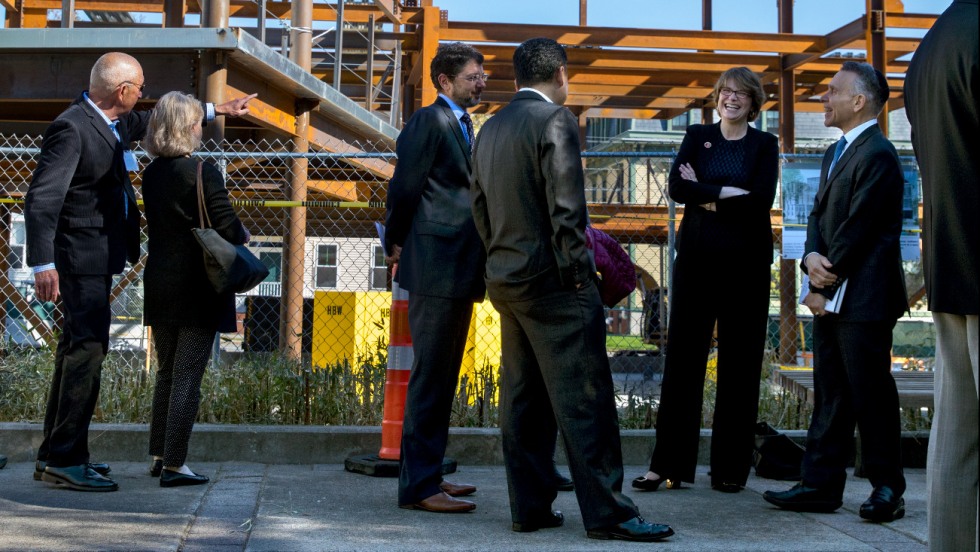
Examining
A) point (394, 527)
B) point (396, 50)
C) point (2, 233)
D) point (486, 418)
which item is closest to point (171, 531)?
point (394, 527)

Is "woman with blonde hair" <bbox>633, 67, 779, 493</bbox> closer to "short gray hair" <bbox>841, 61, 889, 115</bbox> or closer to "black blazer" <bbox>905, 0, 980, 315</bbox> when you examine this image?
"short gray hair" <bbox>841, 61, 889, 115</bbox>

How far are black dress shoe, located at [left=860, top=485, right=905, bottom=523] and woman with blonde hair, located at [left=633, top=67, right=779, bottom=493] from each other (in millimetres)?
901

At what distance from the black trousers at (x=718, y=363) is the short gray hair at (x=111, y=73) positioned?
300 centimetres

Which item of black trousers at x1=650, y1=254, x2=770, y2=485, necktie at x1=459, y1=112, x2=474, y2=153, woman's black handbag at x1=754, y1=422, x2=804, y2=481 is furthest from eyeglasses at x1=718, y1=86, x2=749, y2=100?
woman's black handbag at x1=754, y1=422, x2=804, y2=481

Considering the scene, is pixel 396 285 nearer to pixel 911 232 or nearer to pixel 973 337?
pixel 973 337

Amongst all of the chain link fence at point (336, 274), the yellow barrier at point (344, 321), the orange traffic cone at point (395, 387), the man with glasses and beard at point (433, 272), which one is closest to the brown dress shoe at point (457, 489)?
the man with glasses and beard at point (433, 272)

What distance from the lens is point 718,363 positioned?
579 centimetres

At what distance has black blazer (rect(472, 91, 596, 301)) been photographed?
436cm

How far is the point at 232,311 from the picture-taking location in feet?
19.2

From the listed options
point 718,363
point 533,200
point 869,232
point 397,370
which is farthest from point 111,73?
point 869,232

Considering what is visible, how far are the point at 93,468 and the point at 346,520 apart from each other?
172 centimetres

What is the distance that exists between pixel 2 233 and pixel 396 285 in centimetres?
951

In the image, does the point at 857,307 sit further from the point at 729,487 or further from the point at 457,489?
the point at 457,489

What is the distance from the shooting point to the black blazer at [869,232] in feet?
16.7
